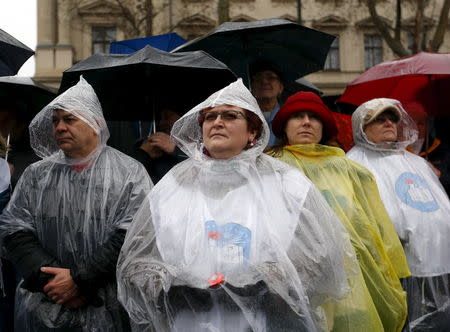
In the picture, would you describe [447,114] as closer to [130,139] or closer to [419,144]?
[419,144]

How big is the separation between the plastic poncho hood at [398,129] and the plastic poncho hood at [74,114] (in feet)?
5.19

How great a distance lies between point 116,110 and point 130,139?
557mm

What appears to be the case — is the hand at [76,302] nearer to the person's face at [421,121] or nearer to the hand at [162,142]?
the hand at [162,142]

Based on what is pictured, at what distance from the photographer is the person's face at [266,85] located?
4156 millimetres

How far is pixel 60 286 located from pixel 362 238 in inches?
56.7

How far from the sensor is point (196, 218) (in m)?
2.25

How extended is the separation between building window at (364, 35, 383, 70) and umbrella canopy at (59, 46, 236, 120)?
70.5ft

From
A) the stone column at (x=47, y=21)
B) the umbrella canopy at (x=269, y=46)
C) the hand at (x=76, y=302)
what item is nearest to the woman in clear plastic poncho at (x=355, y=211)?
the hand at (x=76, y=302)

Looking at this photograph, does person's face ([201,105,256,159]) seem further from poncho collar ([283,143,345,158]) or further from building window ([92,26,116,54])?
building window ([92,26,116,54])

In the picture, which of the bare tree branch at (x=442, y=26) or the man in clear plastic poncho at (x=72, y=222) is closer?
the man in clear plastic poncho at (x=72, y=222)

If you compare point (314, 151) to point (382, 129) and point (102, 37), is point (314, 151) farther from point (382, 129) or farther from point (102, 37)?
point (102, 37)

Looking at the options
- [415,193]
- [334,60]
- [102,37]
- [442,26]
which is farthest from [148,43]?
[334,60]

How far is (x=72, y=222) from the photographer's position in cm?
266

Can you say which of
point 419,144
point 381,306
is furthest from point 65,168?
Result: point 419,144
